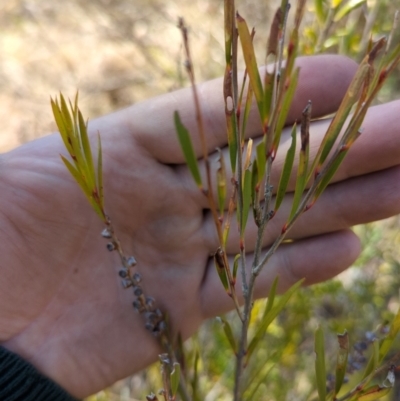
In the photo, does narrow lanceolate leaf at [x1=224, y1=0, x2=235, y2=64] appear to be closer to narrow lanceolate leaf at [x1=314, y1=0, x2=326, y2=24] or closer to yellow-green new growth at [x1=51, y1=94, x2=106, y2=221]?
yellow-green new growth at [x1=51, y1=94, x2=106, y2=221]

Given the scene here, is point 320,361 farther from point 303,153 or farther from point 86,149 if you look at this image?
point 86,149

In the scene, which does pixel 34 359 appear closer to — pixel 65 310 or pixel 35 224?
pixel 65 310

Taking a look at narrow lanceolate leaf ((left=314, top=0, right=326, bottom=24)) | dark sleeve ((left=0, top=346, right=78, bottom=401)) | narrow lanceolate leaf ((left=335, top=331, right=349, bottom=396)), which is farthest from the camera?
dark sleeve ((left=0, top=346, right=78, bottom=401))

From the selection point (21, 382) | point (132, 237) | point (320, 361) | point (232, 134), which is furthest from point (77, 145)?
point (21, 382)

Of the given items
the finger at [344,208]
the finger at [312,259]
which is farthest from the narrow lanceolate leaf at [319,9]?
the finger at [312,259]

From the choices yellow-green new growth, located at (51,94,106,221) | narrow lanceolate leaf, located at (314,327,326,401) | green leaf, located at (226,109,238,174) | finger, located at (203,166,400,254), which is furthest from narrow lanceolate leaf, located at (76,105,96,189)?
→ finger, located at (203,166,400,254)

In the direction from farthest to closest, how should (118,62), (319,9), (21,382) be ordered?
(118,62) < (21,382) < (319,9)

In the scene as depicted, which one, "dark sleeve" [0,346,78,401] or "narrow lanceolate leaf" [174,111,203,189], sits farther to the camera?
"dark sleeve" [0,346,78,401]
